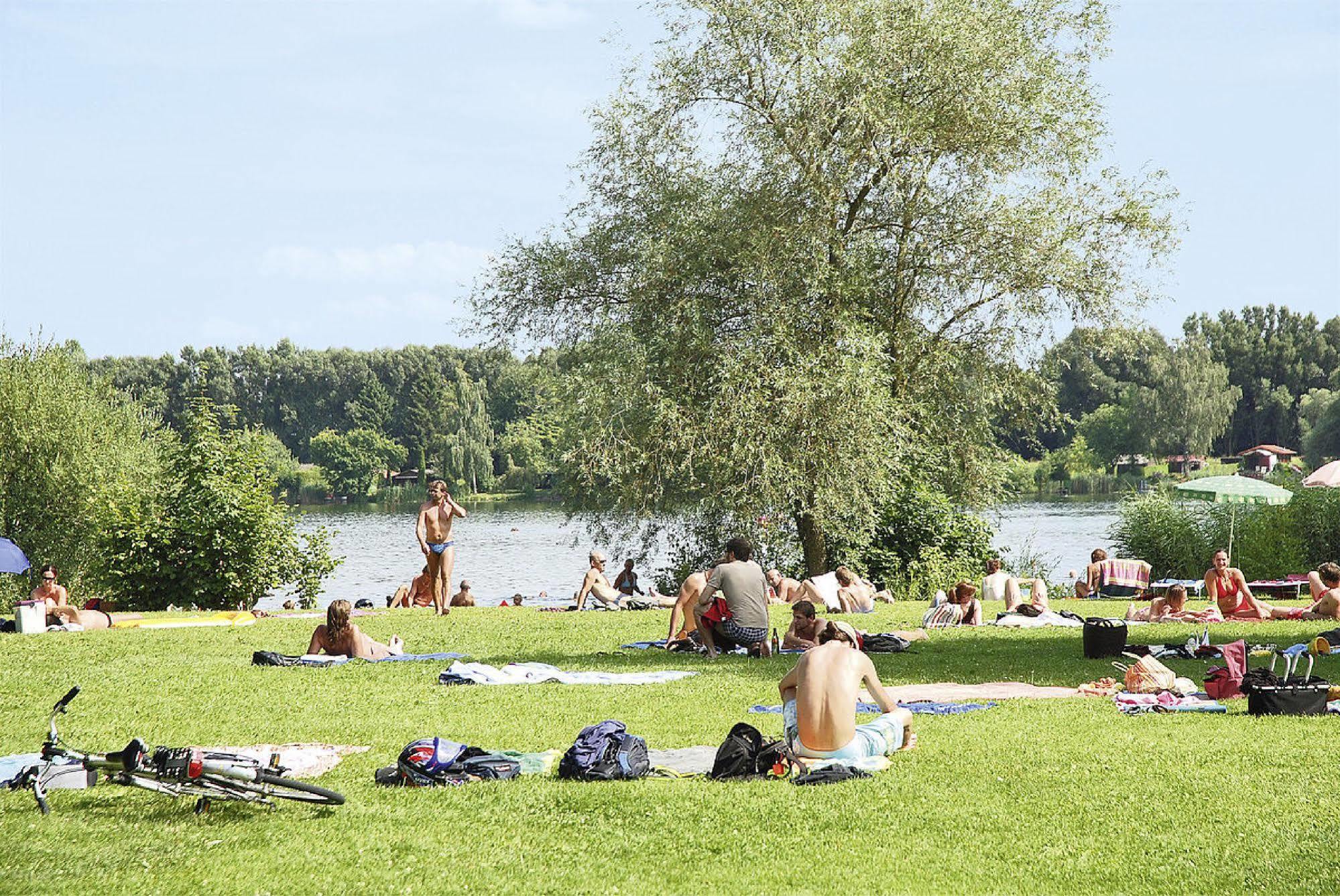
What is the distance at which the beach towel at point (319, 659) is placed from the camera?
1185 centimetres

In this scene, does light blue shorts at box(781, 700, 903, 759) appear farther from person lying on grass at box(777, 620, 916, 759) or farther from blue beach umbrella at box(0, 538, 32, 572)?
blue beach umbrella at box(0, 538, 32, 572)

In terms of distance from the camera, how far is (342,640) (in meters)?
12.3

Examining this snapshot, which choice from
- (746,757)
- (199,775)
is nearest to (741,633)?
(746,757)

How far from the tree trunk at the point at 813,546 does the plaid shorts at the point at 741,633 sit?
10981 mm

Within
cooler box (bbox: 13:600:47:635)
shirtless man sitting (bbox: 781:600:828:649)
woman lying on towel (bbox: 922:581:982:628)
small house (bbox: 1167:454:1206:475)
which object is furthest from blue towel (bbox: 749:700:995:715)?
small house (bbox: 1167:454:1206:475)

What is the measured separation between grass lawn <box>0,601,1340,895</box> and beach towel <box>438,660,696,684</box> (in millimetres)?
654

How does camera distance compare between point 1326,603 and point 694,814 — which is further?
point 1326,603

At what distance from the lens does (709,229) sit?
2350cm

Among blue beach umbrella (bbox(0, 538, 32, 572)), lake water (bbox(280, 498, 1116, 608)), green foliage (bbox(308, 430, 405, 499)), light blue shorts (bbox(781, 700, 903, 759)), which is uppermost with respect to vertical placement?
green foliage (bbox(308, 430, 405, 499))

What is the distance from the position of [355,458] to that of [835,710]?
81.4 meters

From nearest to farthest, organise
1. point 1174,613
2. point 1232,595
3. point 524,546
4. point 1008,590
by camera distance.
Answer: point 1174,613 → point 1232,595 → point 1008,590 → point 524,546

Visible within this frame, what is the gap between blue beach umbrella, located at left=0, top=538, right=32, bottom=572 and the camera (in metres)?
16.8

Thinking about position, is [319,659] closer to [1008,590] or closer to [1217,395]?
[1008,590]

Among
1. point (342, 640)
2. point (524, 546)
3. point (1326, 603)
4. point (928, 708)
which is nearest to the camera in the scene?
point (928, 708)
